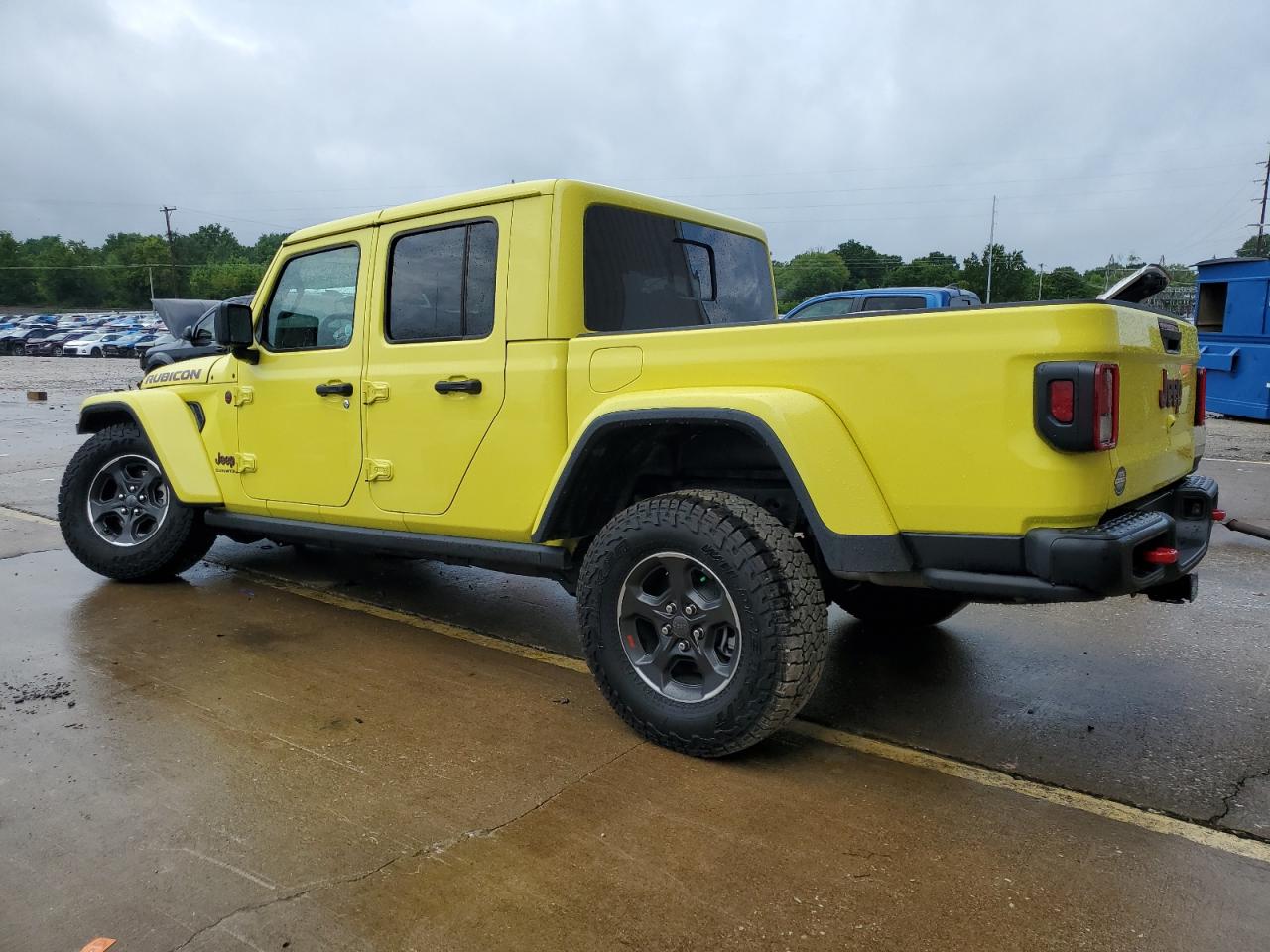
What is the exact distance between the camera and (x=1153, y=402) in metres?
2.90

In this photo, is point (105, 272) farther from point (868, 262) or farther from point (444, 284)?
point (444, 284)

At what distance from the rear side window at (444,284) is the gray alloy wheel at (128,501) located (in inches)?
83.9

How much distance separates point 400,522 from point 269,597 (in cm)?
149

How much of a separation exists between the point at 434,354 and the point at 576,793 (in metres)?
1.89

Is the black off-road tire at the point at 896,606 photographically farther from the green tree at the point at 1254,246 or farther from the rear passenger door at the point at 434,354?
the green tree at the point at 1254,246

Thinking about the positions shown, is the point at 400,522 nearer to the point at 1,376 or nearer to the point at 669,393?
the point at 669,393

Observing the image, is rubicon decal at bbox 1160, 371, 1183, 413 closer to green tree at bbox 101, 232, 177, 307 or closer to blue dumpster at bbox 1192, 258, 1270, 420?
blue dumpster at bbox 1192, 258, 1270, 420

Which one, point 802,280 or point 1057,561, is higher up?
point 802,280

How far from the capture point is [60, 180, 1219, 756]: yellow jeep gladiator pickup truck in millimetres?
2588

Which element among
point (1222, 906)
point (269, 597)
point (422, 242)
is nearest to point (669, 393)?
point (422, 242)

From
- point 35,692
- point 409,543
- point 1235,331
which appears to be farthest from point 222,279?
point 409,543

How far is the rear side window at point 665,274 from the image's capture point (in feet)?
12.0

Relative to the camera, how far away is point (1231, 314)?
1303 centimetres

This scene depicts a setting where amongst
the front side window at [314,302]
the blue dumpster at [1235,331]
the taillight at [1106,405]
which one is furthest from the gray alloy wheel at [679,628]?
the blue dumpster at [1235,331]
